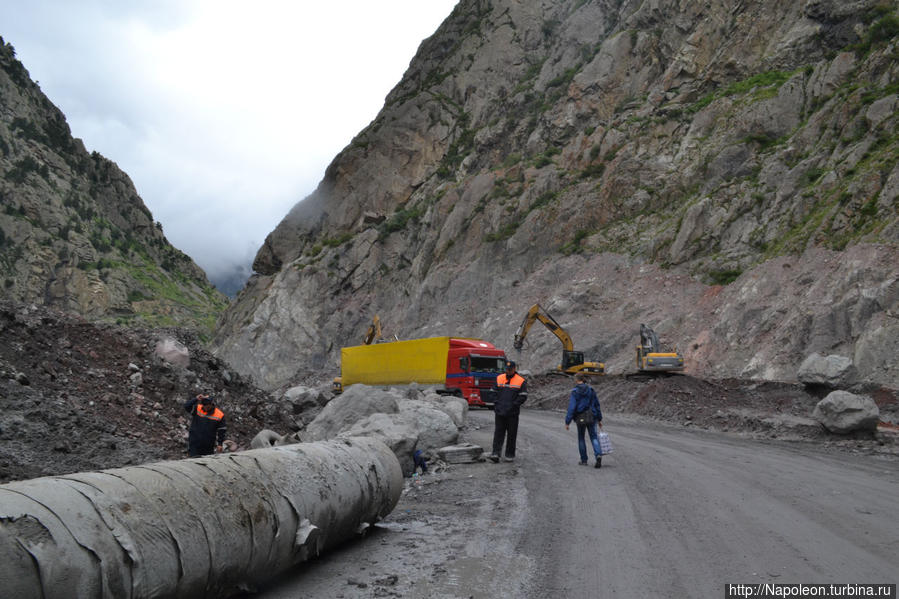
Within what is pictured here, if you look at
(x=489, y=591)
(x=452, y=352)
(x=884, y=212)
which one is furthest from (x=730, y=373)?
(x=489, y=591)

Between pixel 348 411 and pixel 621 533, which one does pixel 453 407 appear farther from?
pixel 621 533

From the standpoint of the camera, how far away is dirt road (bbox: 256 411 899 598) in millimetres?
4574

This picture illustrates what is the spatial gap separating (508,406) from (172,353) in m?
7.90

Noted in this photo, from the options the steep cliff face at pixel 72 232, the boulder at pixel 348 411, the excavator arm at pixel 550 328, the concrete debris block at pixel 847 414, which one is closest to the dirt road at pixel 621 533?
the boulder at pixel 348 411

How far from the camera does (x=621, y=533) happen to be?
582 cm

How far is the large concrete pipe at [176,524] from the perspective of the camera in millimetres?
3211

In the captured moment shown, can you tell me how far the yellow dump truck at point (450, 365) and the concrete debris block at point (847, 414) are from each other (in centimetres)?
1347

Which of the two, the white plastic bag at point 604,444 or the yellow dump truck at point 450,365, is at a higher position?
the yellow dump truck at point 450,365

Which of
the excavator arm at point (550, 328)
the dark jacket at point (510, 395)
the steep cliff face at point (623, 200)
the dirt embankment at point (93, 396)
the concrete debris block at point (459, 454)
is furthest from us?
the excavator arm at point (550, 328)

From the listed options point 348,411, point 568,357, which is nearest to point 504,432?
point 348,411

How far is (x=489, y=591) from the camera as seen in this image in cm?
436

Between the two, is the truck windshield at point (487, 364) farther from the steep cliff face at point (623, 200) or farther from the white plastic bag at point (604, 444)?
the white plastic bag at point (604, 444)

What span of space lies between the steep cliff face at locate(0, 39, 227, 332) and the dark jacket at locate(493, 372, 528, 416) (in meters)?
70.9

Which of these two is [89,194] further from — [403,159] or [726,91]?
[726,91]
